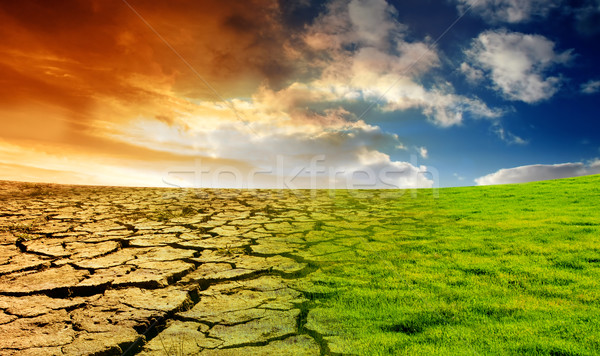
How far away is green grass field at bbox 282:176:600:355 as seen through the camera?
63.7 inches

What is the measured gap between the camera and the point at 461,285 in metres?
2.30

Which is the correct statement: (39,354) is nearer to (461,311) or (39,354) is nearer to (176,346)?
(176,346)

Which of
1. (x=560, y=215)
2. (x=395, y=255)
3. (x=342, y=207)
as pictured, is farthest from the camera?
(x=342, y=207)

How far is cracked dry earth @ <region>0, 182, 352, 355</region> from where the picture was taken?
1.64m

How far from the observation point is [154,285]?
231 cm

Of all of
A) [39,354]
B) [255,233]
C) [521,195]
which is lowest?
[39,354]

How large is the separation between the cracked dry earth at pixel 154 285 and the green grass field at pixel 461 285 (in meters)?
0.22

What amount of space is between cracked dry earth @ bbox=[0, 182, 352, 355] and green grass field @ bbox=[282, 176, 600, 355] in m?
0.22

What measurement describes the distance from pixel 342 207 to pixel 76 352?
5.20m

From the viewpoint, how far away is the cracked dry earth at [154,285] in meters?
1.64

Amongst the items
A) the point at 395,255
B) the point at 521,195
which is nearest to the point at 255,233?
the point at 395,255

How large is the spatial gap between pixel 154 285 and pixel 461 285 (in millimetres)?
2115

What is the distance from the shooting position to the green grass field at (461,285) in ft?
5.31

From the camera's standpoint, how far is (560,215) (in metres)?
4.48
